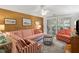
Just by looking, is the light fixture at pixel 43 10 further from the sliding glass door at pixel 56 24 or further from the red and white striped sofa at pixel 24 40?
the red and white striped sofa at pixel 24 40

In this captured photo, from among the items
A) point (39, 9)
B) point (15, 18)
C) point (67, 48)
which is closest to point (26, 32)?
point (15, 18)

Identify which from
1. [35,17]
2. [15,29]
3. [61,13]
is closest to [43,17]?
[35,17]

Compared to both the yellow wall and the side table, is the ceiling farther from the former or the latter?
the side table

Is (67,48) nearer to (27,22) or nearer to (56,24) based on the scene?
(56,24)

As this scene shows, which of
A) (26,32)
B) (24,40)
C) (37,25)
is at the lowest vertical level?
(24,40)

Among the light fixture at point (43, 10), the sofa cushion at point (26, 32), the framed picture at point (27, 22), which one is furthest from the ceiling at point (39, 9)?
the sofa cushion at point (26, 32)

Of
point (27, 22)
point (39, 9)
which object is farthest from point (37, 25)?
point (39, 9)

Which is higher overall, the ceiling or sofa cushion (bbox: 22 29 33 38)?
the ceiling

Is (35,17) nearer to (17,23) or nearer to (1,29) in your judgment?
(17,23)

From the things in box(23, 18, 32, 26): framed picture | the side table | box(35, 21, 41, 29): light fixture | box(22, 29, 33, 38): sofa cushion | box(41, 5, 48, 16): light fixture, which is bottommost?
the side table

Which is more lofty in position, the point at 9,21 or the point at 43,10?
the point at 43,10

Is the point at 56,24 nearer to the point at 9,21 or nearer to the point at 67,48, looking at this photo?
the point at 67,48

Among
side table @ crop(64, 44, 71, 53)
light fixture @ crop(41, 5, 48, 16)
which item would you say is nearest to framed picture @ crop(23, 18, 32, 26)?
light fixture @ crop(41, 5, 48, 16)
